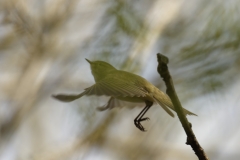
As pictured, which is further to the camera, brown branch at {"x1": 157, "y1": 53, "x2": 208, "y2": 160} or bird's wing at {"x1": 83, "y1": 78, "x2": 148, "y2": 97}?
bird's wing at {"x1": 83, "y1": 78, "x2": 148, "y2": 97}

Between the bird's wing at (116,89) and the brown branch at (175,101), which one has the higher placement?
the bird's wing at (116,89)

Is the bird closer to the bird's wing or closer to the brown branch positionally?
the bird's wing

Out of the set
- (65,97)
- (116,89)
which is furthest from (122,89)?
(65,97)

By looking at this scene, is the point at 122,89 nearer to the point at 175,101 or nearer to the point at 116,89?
the point at 116,89

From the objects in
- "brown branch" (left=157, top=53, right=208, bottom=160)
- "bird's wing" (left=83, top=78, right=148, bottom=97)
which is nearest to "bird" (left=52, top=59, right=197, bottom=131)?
"bird's wing" (left=83, top=78, right=148, bottom=97)

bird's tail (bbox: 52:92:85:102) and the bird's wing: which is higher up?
the bird's wing

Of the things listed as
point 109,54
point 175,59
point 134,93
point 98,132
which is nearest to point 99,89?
point 134,93

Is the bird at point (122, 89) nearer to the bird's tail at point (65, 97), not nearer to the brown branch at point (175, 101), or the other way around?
the bird's tail at point (65, 97)

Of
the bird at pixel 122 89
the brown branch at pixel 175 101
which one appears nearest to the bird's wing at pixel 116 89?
the bird at pixel 122 89

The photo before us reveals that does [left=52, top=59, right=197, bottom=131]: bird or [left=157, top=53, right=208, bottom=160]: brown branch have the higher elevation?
[left=52, top=59, right=197, bottom=131]: bird
